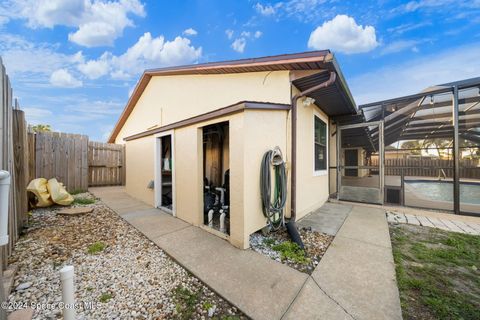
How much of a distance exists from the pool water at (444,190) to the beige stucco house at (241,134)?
2.51 m

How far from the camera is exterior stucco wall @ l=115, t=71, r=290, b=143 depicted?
153 inches

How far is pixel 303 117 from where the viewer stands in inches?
164

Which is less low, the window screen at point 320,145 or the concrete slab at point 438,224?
the window screen at point 320,145

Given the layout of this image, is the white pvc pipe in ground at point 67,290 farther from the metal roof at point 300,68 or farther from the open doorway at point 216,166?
the metal roof at point 300,68

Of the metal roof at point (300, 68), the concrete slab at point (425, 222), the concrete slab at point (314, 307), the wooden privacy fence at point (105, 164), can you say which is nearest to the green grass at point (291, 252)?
the concrete slab at point (314, 307)

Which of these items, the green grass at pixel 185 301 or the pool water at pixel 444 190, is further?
the pool water at pixel 444 190

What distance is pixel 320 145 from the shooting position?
5238 millimetres

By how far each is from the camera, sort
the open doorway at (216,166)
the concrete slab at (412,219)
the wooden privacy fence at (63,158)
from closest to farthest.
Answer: the concrete slab at (412,219) < the open doorway at (216,166) < the wooden privacy fence at (63,158)

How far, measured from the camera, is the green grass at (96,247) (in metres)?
2.76

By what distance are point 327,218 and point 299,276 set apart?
2502 mm

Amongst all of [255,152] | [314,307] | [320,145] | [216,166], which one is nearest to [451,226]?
[320,145]

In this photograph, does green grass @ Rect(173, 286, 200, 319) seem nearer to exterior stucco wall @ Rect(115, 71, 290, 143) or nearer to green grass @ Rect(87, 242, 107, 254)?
green grass @ Rect(87, 242, 107, 254)

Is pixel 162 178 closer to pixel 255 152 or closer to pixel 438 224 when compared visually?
pixel 255 152

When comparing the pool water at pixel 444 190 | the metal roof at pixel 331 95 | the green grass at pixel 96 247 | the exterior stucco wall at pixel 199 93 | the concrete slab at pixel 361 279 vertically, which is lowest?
the concrete slab at pixel 361 279
